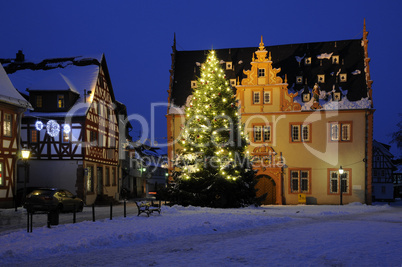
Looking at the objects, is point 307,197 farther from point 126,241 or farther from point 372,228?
point 126,241

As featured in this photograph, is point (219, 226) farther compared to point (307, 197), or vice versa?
point (307, 197)

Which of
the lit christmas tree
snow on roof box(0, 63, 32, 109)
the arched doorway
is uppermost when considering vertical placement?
snow on roof box(0, 63, 32, 109)

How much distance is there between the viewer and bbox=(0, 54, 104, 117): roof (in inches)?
1460

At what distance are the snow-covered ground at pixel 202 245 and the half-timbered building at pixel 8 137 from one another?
576 inches

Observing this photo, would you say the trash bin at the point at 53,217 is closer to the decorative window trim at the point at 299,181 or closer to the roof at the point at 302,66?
the decorative window trim at the point at 299,181

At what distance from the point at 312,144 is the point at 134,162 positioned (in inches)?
1032

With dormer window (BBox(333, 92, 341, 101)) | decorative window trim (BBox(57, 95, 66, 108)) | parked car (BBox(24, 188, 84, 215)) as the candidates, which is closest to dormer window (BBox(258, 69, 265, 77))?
dormer window (BBox(333, 92, 341, 101))

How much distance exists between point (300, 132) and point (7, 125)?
74.9 feet

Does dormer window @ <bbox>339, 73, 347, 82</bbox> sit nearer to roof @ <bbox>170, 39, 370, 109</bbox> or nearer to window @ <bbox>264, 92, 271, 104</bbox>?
roof @ <bbox>170, 39, 370, 109</bbox>

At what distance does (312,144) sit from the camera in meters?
39.9

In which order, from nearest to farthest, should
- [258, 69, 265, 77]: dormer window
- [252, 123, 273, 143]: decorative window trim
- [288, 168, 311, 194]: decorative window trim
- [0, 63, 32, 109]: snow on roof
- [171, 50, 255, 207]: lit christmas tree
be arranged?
1. [0, 63, 32, 109]: snow on roof
2. [171, 50, 255, 207]: lit christmas tree
3. [288, 168, 311, 194]: decorative window trim
4. [252, 123, 273, 143]: decorative window trim
5. [258, 69, 265, 77]: dormer window

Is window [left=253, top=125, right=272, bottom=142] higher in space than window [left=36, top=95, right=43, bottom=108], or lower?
lower

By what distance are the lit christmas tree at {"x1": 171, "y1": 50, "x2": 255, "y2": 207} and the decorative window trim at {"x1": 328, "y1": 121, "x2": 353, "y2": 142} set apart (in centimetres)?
1220

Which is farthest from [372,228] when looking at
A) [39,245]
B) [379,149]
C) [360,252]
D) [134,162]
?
[379,149]
